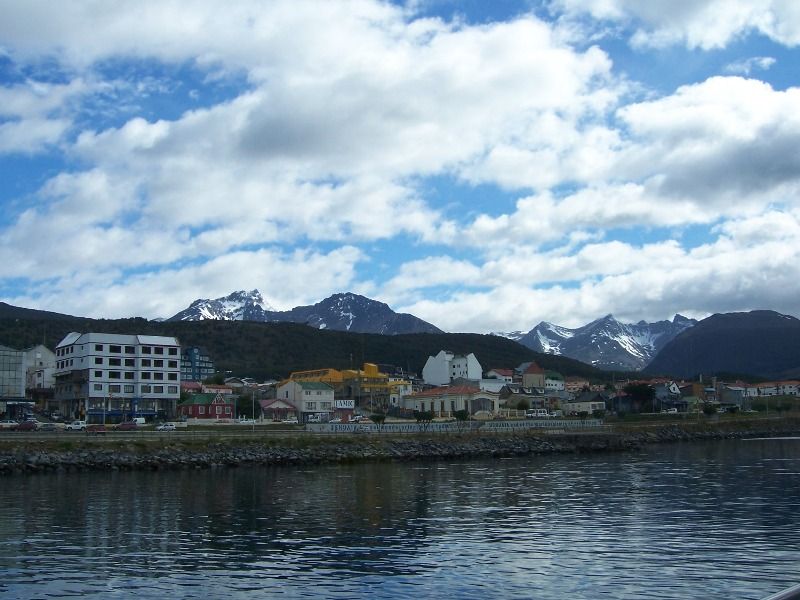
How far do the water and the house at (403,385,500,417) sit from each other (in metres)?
75.0

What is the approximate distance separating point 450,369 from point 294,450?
382 ft

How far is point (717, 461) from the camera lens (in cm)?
7069

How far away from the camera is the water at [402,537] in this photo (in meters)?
22.6

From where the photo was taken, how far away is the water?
22578 millimetres

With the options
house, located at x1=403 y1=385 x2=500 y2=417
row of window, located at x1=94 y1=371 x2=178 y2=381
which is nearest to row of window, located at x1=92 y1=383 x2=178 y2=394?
row of window, located at x1=94 y1=371 x2=178 y2=381

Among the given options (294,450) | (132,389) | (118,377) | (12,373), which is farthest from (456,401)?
(12,373)

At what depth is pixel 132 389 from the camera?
109 m

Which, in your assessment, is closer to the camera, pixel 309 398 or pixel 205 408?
pixel 205 408

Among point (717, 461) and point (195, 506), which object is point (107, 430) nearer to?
point (195, 506)

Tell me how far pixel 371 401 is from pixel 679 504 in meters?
110

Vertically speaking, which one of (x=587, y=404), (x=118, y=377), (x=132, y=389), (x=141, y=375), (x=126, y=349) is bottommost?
(x=587, y=404)

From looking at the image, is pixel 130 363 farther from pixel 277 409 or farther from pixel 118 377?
pixel 277 409

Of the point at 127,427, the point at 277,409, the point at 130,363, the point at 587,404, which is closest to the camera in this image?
the point at 127,427

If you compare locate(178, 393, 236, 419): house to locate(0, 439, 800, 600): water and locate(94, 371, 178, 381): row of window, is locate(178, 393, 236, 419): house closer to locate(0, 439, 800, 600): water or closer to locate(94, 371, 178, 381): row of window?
locate(94, 371, 178, 381): row of window
